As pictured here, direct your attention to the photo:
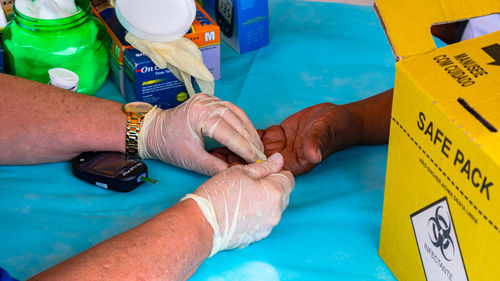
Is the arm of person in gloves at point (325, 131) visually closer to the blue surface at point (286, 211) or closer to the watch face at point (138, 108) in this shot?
the blue surface at point (286, 211)

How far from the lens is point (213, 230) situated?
36.1 inches

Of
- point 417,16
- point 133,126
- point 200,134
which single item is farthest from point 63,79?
point 417,16

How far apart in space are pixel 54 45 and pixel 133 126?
0.32m

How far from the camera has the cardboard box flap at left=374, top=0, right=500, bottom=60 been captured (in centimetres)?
75

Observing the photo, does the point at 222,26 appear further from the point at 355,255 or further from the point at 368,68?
the point at 355,255

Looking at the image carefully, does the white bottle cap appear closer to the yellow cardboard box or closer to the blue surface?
the blue surface

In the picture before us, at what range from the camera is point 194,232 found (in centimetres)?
89

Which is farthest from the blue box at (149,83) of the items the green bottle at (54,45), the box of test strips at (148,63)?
the green bottle at (54,45)

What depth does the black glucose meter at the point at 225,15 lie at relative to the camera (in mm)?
1516

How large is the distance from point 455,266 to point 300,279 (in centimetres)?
27

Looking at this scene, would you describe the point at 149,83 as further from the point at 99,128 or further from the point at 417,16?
the point at 417,16

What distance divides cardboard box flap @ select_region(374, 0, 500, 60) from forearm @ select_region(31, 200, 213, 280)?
413 millimetres

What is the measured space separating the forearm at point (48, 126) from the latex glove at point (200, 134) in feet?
0.29

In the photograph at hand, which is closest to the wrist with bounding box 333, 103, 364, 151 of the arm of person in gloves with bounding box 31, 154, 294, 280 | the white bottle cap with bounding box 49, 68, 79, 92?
the arm of person in gloves with bounding box 31, 154, 294, 280
